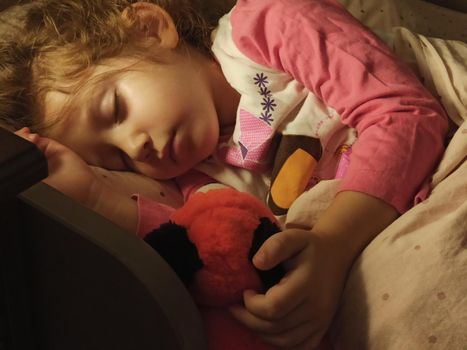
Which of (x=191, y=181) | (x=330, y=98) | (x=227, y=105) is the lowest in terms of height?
(x=191, y=181)

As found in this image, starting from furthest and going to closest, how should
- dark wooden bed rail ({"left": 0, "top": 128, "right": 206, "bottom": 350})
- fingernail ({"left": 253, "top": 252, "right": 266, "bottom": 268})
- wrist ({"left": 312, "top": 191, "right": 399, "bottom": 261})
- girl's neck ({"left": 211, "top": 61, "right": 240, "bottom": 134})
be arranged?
girl's neck ({"left": 211, "top": 61, "right": 240, "bottom": 134}) < wrist ({"left": 312, "top": 191, "right": 399, "bottom": 261}) < fingernail ({"left": 253, "top": 252, "right": 266, "bottom": 268}) < dark wooden bed rail ({"left": 0, "top": 128, "right": 206, "bottom": 350})

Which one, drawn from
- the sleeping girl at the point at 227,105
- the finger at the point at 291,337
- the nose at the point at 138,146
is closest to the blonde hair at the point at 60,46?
the sleeping girl at the point at 227,105

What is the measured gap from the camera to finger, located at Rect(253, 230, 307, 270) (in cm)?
56

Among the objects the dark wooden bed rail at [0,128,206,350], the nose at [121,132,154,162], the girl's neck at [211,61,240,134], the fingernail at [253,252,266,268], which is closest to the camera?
the dark wooden bed rail at [0,128,206,350]

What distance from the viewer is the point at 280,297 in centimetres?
56

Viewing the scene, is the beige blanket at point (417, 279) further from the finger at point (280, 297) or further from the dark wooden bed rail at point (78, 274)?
the dark wooden bed rail at point (78, 274)

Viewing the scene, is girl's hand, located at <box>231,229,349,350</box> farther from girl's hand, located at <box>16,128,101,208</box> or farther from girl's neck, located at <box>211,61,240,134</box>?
girl's neck, located at <box>211,61,240,134</box>

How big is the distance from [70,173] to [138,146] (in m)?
0.13

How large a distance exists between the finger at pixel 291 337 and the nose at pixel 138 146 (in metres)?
0.35

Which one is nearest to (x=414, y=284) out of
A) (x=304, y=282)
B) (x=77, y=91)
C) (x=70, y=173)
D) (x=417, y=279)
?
(x=417, y=279)

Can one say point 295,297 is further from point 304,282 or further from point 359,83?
point 359,83

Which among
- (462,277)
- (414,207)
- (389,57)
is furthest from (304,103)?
(462,277)

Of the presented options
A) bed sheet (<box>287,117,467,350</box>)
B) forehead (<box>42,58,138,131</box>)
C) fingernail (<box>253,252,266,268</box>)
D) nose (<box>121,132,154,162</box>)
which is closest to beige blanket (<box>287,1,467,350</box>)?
bed sheet (<box>287,117,467,350</box>)

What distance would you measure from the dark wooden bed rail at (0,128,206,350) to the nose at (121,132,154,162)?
33 cm
